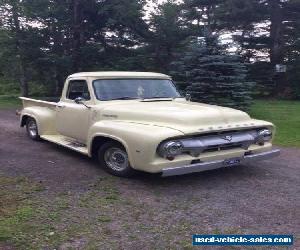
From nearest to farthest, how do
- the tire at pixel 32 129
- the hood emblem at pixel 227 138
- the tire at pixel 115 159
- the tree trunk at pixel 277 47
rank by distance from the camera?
the hood emblem at pixel 227 138 → the tire at pixel 115 159 → the tire at pixel 32 129 → the tree trunk at pixel 277 47

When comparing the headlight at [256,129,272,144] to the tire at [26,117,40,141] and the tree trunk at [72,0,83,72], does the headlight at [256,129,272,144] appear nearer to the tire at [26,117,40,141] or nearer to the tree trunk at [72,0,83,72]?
the tire at [26,117,40,141]

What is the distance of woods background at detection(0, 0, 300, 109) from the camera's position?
2128cm

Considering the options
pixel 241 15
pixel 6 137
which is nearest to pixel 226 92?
pixel 6 137

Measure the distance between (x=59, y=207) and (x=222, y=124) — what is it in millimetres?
2745

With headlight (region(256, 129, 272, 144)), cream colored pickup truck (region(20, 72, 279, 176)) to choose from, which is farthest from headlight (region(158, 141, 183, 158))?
headlight (region(256, 129, 272, 144))

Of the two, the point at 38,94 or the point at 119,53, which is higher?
the point at 119,53

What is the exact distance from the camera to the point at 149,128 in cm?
593

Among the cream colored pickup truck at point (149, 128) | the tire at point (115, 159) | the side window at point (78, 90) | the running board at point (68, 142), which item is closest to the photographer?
the cream colored pickup truck at point (149, 128)

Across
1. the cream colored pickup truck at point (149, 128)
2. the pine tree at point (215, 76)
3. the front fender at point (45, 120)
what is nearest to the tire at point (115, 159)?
the cream colored pickup truck at point (149, 128)

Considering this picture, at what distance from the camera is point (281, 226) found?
453 centimetres

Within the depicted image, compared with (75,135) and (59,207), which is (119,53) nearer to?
(75,135)

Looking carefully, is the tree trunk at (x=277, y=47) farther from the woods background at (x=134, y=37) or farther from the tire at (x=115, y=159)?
the tire at (x=115, y=159)

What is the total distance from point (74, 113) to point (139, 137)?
2343 mm

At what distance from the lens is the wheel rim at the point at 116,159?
6325 millimetres
